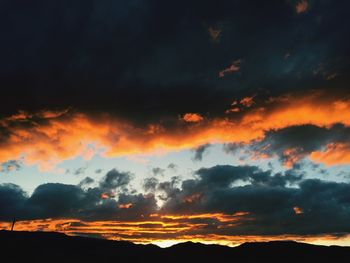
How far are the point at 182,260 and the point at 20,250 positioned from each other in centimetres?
7526

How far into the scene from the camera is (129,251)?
182 m

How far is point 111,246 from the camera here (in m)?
187

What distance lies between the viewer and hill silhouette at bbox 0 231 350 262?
534 ft

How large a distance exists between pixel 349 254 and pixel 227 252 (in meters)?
61.3

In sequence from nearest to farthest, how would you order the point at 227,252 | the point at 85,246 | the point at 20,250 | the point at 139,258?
1. the point at 20,250
2. the point at 139,258
3. the point at 85,246
4. the point at 227,252

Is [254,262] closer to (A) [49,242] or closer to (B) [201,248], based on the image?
(B) [201,248]

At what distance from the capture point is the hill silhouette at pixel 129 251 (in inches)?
6407

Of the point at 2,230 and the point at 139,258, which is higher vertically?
the point at 2,230

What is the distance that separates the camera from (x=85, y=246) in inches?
7116

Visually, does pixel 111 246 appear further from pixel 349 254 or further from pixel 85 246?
pixel 349 254

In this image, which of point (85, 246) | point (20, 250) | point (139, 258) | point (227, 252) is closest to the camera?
point (20, 250)

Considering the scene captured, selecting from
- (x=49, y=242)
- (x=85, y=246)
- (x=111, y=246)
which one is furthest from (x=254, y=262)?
(x=49, y=242)

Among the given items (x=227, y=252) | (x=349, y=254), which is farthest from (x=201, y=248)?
(x=349, y=254)

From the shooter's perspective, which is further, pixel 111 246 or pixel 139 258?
pixel 111 246
